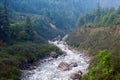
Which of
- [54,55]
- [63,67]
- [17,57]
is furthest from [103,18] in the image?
[17,57]

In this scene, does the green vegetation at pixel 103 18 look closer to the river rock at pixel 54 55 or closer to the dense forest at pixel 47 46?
the dense forest at pixel 47 46

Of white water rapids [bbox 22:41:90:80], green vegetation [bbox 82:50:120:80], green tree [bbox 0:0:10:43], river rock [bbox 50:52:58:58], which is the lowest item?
green vegetation [bbox 82:50:120:80]

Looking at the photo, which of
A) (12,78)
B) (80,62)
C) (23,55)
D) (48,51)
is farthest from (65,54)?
(12,78)

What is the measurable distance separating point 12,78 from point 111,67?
21945mm

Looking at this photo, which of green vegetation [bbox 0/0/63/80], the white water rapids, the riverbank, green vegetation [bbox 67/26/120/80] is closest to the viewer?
green vegetation [bbox 67/26/120/80]

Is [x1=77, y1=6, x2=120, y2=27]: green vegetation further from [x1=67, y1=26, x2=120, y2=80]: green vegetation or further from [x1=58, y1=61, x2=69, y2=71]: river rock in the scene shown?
[x1=58, y1=61, x2=69, y2=71]: river rock

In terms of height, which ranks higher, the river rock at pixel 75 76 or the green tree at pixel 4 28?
the green tree at pixel 4 28

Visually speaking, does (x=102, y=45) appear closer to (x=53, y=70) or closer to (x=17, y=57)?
(x=53, y=70)

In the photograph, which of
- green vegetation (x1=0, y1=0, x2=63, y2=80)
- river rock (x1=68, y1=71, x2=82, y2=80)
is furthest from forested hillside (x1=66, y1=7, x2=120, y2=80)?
green vegetation (x1=0, y1=0, x2=63, y2=80)

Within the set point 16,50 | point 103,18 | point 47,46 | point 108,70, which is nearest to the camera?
point 108,70

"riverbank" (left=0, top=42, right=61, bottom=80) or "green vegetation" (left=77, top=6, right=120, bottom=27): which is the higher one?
"green vegetation" (left=77, top=6, right=120, bottom=27)

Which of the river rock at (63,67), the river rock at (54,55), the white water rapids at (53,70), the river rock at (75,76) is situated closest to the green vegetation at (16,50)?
the river rock at (54,55)

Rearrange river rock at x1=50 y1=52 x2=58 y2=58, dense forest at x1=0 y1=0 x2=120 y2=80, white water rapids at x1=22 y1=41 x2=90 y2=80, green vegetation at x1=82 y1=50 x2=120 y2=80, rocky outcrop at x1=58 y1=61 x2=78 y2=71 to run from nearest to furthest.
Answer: green vegetation at x1=82 y1=50 x2=120 y2=80
dense forest at x1=0 y1=0 x2=120 y2=80
white water rapids at x1=22 y1=41 x2=90 y2=80
rocky outcrop at x1=58 y1=61 x2=78 y2=71
river rock at x1=50 y1=52 x2=58 y2=58

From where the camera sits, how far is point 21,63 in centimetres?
6694
